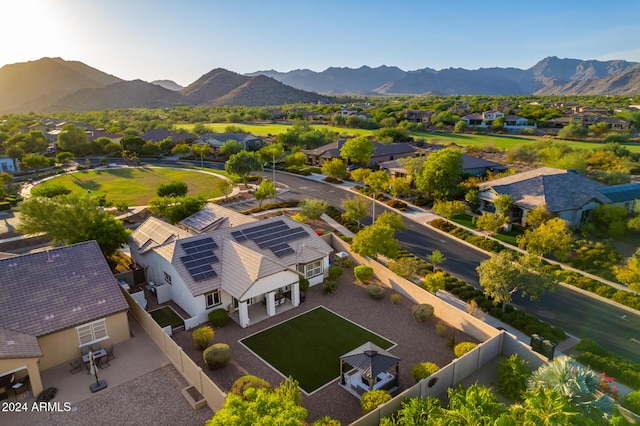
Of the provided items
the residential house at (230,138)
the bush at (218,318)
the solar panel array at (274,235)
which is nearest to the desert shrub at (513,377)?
the solar panel array at (274,235)

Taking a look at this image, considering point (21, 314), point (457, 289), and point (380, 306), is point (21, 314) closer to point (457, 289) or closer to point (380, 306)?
point (380, 306)

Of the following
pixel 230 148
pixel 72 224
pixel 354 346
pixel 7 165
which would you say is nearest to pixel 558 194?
pixel 354 346

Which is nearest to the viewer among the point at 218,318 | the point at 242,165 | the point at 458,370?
the point at 458,370

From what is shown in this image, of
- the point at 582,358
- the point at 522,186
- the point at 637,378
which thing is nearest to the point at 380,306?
the point at 582,358

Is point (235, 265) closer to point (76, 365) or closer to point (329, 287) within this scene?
point (329, 287)

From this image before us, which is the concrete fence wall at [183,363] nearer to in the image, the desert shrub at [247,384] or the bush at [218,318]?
the desert shrub at [247,384]

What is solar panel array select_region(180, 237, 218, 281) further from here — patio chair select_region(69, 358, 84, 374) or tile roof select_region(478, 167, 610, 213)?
tile roof select_region(478, 167, 610, 213)
